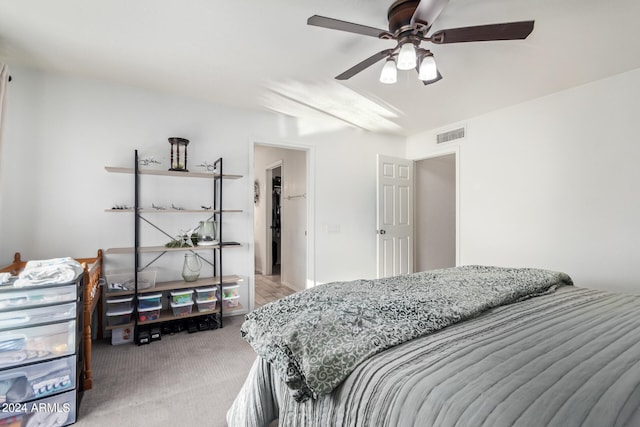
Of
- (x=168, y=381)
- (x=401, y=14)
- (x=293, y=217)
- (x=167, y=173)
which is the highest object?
(x=401, y=14)

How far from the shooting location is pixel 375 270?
14.9ft

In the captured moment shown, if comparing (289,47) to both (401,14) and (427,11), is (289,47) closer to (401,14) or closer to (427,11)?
(401,14)

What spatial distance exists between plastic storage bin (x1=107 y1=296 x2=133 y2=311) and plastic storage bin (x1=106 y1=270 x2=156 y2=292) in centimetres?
9

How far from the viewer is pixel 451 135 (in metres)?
4.12

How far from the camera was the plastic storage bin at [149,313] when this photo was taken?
110 inches

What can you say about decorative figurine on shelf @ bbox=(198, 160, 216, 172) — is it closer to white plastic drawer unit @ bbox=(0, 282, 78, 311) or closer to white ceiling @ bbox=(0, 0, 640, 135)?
white ceiling @ bbox=(0, 0, 640, 135)

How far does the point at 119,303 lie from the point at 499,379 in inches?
120

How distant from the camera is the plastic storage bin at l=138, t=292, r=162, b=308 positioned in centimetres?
281

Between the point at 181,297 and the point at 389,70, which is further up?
the point at 389,70

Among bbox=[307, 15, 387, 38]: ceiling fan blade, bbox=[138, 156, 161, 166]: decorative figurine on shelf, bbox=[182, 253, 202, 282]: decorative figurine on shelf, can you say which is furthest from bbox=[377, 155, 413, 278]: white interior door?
bbox=[138, 156, 161, 166]: decorative figurine on shelf

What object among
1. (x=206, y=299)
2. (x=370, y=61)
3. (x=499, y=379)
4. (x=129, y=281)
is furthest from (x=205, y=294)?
(x=499, y=379)

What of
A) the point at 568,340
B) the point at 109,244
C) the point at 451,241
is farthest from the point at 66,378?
the point at 451,241

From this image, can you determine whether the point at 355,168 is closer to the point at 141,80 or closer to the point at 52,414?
the point at 141,80

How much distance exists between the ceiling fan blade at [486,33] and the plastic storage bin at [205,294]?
2.86 metres
